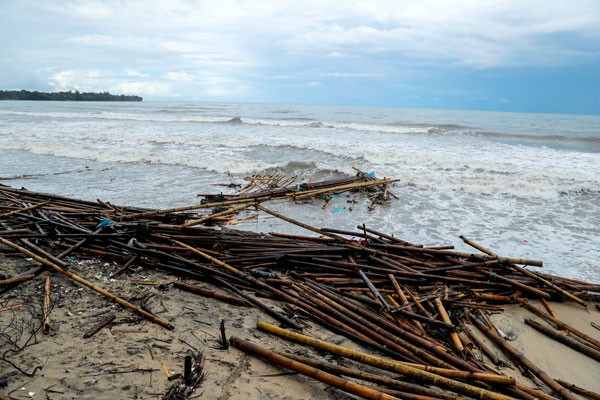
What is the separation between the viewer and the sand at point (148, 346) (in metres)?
2.49

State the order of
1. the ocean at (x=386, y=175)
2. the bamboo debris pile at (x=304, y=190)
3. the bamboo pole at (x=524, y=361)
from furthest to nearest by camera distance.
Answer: the bamboo debris pile at (x=304, y=190) → the ocean at (x=386, y=175) → the bamboo pole at (x=524, y=361)

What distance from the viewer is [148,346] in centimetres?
293

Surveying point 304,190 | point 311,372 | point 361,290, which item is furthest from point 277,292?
point 304,190

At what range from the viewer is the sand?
249 centimetres

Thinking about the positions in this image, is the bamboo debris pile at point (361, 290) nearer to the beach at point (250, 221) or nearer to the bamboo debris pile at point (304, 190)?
the beach at point (250, 221)

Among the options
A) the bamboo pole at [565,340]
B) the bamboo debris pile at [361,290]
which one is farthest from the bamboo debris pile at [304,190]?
the bamboo pole at [565,340]

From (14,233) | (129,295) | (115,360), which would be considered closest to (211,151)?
(14,233)

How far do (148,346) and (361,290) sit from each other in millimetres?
2315

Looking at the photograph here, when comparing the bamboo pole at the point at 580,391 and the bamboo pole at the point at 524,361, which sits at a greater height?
the bamboo pole at the point at 524,361

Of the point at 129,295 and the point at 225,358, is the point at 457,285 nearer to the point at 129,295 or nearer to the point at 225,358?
the point at 225,358

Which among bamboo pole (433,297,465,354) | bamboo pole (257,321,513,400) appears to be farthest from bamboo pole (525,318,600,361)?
bamboo pole (257,321,513,400)

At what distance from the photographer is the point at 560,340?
3.79 meters

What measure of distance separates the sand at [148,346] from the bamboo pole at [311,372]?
0.23 feet

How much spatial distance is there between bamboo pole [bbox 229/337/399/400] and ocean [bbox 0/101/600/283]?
4508 millimetres
